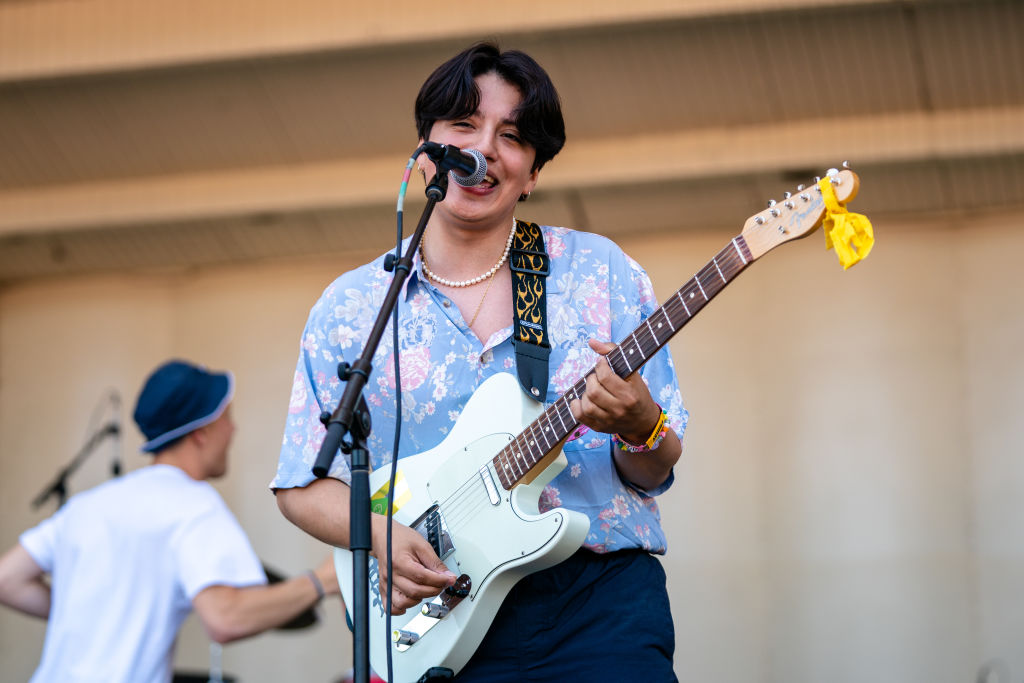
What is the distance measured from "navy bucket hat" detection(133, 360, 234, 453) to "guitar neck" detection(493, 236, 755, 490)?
1.44 metres

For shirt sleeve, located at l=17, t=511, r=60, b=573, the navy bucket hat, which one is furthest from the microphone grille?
shirt sleeve, located at l=17, t=511, r=60, b=573

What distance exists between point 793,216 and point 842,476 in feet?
13.6

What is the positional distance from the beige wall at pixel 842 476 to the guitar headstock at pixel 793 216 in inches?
161

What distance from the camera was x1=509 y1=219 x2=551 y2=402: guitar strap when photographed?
6.89ft

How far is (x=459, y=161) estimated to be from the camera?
2008 mm

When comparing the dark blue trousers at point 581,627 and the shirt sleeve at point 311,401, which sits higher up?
the shirt sleeve at point 311,401

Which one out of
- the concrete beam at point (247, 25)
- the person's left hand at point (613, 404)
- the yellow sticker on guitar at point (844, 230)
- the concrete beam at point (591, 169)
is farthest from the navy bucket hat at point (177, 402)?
the concrete beam at point (591, 169)

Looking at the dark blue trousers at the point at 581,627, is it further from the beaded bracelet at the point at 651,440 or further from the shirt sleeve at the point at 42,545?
the shirt sleeve at the point at 42,545

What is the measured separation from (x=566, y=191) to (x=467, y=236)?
3.37 m

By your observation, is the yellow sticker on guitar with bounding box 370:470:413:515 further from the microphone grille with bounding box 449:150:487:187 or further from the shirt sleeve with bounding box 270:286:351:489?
the microphone grille with bounding box 449:150:487:187

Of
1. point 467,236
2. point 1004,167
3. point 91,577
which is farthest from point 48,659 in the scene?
point 1004,167

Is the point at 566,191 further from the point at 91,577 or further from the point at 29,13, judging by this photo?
the point at 91,577

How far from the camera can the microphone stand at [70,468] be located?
5980mm

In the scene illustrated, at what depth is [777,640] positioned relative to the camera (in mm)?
5613
